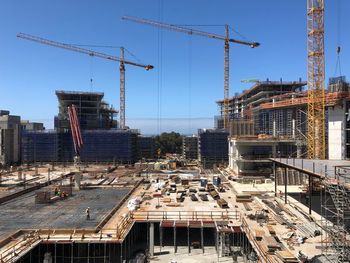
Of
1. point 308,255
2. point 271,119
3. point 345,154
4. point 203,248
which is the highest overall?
point 271,119

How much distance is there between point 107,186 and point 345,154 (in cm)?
3165

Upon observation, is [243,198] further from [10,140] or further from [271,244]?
[10,140]

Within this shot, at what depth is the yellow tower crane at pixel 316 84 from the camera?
168 feet

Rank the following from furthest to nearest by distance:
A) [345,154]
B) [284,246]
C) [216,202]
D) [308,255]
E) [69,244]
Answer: [345,154]
[216,202]
[69,244]
[284,246]
[308,255]

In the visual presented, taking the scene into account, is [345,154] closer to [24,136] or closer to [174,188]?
[174,188]

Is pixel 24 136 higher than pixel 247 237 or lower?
higher

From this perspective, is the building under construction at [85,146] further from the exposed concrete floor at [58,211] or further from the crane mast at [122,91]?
the exposed concrete floor at [58,211]

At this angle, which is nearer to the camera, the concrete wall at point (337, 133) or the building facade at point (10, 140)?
the concrete wall at point (337, 133)

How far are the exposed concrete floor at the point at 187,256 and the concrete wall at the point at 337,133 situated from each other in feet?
80.5

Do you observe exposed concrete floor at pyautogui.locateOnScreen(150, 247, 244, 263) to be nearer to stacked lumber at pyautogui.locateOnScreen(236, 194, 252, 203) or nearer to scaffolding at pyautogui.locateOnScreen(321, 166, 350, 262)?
scaffolding at pyautogui.locateOnScreen(321, 166, 350, 262)

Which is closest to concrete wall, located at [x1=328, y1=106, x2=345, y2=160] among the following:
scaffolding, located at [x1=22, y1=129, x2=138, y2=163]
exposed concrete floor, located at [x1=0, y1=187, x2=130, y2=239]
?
exposed concrete floor, located at [x1=0, y1=187, x2=130, y2=239]

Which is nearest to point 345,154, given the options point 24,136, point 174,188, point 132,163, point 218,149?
point 174,188

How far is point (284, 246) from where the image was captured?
72.8ft

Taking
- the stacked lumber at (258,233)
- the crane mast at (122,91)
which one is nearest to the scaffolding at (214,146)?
the crane mast at (122,91)
